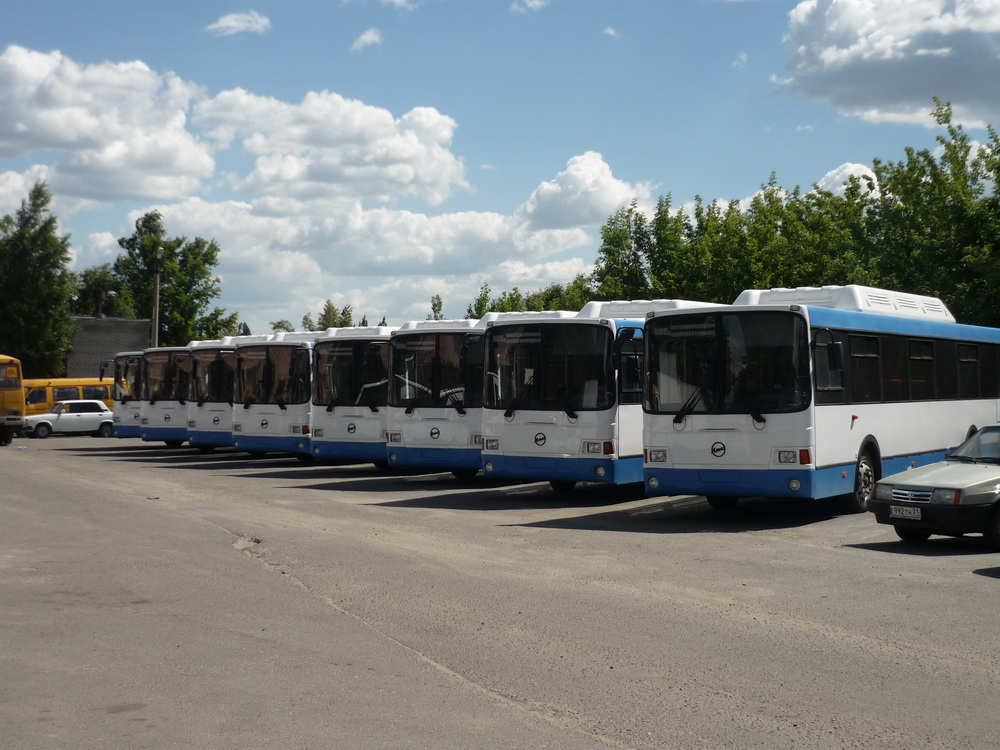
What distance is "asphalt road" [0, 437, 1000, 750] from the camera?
624 centimetres

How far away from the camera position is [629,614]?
373 inches

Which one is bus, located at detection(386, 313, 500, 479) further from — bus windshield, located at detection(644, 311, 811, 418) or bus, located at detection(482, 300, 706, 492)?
bus windshield, located at detection(644, 311, 811, 418)

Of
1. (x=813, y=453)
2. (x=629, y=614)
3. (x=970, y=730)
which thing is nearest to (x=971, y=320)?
(x=813, y=453)

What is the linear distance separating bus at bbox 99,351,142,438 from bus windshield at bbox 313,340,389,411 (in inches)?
493

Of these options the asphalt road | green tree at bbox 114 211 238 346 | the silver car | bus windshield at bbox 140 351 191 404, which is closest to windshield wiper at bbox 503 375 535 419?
the asphalt road

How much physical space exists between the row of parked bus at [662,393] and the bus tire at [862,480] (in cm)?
4

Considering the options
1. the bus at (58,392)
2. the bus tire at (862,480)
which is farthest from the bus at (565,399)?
the bus at (58,392)

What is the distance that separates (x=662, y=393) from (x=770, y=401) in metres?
1.57

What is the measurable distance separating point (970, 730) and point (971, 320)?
29.1 metres

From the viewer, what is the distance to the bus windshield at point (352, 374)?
25984mm

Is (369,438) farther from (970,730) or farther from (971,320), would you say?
(970,730)

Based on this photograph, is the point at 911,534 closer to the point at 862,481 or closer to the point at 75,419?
the point at 862,481

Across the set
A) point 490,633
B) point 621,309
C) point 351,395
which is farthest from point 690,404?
point 351,395

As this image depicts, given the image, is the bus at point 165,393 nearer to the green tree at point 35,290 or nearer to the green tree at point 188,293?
the green tree at point 35,290
